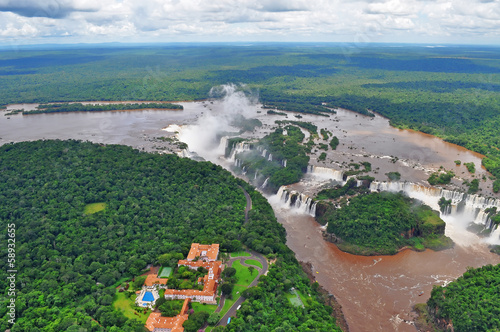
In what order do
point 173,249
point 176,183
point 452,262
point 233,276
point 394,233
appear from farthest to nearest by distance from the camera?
point 176,183 → point 394,233 → point 452,262 → point 173,249 → point 233,276

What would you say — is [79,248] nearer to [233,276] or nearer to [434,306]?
[233,276]

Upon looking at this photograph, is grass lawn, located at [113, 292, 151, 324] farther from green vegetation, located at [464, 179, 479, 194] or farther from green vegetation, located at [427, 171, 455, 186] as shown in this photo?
green vegetation, located at [464, 179, 479, 194]

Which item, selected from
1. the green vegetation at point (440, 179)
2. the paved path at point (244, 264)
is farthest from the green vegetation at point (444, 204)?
the paved path at point (244, 264)

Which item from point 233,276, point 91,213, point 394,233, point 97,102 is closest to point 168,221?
point 91,213

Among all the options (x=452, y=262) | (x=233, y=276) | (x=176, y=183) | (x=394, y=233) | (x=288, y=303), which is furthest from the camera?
(x=176, y=183)

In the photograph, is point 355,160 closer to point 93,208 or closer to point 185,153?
point 185,153

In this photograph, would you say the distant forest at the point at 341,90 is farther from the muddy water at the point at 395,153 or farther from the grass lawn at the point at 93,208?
the grass lawn at the point at 93,208

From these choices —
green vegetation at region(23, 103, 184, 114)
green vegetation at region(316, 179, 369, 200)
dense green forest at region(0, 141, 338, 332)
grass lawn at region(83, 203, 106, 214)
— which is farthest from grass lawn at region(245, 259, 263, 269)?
green vegetation at region(23, 103, 184, 114)

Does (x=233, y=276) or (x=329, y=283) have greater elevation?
(x=233, y=276)
